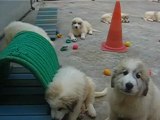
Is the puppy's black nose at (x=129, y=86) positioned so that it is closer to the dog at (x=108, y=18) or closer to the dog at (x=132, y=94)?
the dog at (x=132, y=94)

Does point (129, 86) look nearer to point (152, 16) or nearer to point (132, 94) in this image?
point (132, 94)

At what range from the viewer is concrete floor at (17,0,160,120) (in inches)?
201

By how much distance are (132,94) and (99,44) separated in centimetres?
377

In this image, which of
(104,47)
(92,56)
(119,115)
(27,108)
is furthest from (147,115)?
(104,47)

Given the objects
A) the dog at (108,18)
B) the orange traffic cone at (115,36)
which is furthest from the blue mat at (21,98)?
the dog at (108,18)

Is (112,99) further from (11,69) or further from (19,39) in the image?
(11,69)

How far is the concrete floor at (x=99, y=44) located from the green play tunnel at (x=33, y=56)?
782 mm

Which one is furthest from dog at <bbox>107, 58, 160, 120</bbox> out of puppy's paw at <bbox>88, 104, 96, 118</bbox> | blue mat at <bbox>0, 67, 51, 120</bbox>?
blue mat at <bbox>0, 67, 51, 120</bbox>

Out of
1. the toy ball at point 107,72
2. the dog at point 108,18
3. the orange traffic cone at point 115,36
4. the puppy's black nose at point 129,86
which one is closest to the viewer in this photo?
the puppy's black nose at point 129,86

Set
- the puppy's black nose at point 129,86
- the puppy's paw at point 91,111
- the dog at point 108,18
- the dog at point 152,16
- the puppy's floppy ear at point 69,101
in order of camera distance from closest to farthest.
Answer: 1. the puppy's black nose at point 129,86
2. the puppy's floppy ear at point 69,101
3. the puppy's paw at point 91,111
4. the dog at point 108,18
5. the dog at point 152,16

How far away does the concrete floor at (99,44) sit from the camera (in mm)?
5105

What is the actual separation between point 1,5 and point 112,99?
13.3 feet

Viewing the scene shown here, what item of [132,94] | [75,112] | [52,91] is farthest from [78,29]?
[132,94]

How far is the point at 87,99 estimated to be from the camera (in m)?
3.72
